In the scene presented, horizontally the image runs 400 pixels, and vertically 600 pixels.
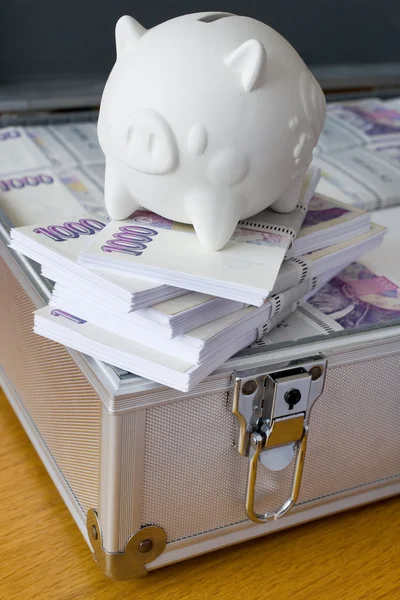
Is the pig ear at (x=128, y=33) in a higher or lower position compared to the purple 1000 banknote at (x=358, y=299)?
higher

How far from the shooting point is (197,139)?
27.5 inches

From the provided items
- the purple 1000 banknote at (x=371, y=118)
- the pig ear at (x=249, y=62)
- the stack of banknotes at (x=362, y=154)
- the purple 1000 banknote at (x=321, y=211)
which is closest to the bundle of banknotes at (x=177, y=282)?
the purple 1000 banknote at (x=321, y=211)

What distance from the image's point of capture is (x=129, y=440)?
0.72 meters

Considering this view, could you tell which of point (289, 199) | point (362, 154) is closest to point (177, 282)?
point (289, 199)

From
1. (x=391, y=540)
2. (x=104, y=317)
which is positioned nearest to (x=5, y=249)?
(x=104, y=317)

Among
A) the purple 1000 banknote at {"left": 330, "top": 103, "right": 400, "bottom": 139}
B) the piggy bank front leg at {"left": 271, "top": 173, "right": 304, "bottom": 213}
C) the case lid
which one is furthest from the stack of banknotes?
the piggy bank front leg at {"left": 271, "top": 173, "right": 304, "bottom": 213}

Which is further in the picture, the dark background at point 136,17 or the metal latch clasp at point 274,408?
the dark background at point 136,17

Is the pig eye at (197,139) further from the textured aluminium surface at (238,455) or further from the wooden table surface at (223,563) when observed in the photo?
the wooden table surface at (223,563)

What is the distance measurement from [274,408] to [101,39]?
3.39 ft

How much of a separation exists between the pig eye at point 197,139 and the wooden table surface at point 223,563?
44 cm

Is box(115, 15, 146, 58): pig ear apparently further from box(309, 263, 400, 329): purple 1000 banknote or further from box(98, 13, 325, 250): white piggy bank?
box(309, 263, 400, 329): purple 1000 banknote

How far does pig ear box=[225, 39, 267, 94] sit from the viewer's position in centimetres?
69

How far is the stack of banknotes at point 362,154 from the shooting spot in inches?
47.6

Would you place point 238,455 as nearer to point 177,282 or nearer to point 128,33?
point 177,282
